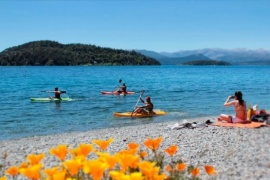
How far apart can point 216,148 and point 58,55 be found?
174 m

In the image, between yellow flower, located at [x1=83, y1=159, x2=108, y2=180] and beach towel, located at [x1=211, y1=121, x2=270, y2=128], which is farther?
beach towel, located at [x1=211, y1=121, x2=270, y2=128]

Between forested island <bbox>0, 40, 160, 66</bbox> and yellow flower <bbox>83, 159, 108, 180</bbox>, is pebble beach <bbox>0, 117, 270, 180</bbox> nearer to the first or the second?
yellow flower <bbox>83, 159, 108, 180</bbox>

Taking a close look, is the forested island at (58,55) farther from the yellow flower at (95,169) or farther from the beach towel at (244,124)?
the yellow flower at (95,169)

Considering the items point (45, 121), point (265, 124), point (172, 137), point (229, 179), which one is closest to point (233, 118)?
point (265, 124)

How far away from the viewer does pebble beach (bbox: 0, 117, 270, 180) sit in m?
7.55

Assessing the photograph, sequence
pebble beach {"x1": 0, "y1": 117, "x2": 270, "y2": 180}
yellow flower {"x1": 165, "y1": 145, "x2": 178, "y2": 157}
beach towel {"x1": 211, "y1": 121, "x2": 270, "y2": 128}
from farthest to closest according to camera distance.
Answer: beach towel {"x1": 211, "y1": 121, "x2": 270, "y2": 128}, pebble beach {"x1": 0, "y1": 117, "x2": 270, "y2": 180}, yellow flower {"x1": 165, "y1": 145, "x2": 178, "y2": 157}

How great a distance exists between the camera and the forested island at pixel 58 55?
174 meters

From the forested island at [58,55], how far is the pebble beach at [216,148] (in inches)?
6589

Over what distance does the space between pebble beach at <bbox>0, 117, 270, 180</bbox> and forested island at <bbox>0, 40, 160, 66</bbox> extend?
167 metres

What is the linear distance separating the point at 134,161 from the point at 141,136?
9.96 m

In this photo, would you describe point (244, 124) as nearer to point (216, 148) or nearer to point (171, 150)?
point (216, 148)

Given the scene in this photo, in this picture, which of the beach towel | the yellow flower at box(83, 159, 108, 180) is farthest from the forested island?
the yellow flower at box(83, 159, 108, 180)

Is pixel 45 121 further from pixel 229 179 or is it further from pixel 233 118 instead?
pixel 229 179

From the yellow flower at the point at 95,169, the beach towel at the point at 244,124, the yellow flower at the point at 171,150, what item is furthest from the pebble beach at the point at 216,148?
the yellow flower at the point at 95,169
